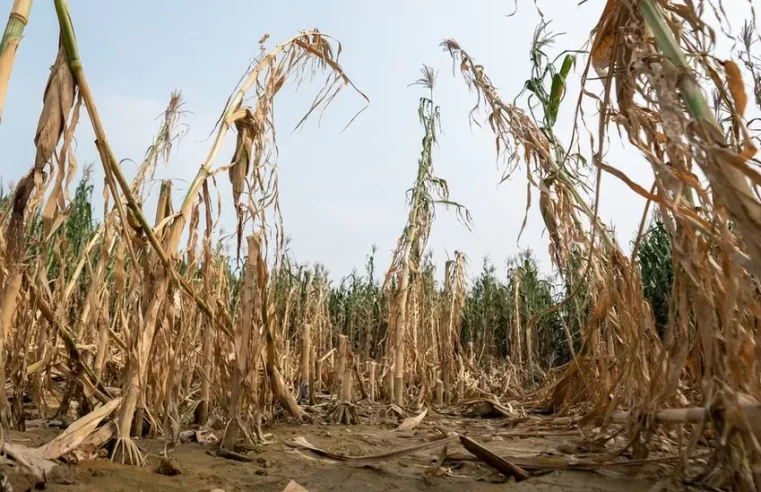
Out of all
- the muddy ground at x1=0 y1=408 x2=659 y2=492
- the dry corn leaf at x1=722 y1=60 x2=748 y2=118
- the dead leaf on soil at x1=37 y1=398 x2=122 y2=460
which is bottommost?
the muddy ground at x1=0 y1=408 x2=659 y2=492

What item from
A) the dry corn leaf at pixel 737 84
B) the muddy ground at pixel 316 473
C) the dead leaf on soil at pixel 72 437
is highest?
the dry corn leaf at pixel 737 84

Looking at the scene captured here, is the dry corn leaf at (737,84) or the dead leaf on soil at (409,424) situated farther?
the dead leaf on soil at (409,424)

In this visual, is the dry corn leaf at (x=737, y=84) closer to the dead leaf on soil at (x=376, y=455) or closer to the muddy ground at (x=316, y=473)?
the muddy ground at (x=316, y=473)

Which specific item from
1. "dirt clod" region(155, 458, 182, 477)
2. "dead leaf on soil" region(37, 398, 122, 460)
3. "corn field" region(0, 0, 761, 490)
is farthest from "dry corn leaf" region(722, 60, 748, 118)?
"dead leaf on soil" region(37, 398, 122, 460)

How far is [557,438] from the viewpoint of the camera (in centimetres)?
319

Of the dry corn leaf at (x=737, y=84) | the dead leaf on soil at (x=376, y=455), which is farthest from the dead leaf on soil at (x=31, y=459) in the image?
the dry corn leaf at (x=737, y=84)

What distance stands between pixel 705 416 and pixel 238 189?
2148mm

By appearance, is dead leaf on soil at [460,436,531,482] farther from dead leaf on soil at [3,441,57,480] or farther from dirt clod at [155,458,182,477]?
dead leaf on soil at [3,441,57,480]

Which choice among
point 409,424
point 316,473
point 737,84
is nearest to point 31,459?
point 316,473

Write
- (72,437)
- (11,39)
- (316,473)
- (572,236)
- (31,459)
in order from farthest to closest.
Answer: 1. (572,236)
2. (316,473)
3. (72,437)
4. (31,459)
5. (11,39)

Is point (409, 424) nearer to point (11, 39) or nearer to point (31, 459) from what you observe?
point (31, 459)

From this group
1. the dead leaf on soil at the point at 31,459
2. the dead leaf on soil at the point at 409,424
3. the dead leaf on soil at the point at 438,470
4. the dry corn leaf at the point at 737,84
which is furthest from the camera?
the dead leaf on soil at the point at 409,424

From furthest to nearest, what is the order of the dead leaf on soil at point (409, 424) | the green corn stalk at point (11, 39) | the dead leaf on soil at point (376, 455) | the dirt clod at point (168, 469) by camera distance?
1. the dead leaf on soil at point (409, 424)
2. the dead leaf on soil at point (376, 455)
3. the dirt clod at point (168, 469)
4. the green corn stalk at point (11, 39)

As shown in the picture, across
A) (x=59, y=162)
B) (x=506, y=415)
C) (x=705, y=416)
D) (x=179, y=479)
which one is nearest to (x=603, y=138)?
(x=705, y=416)
